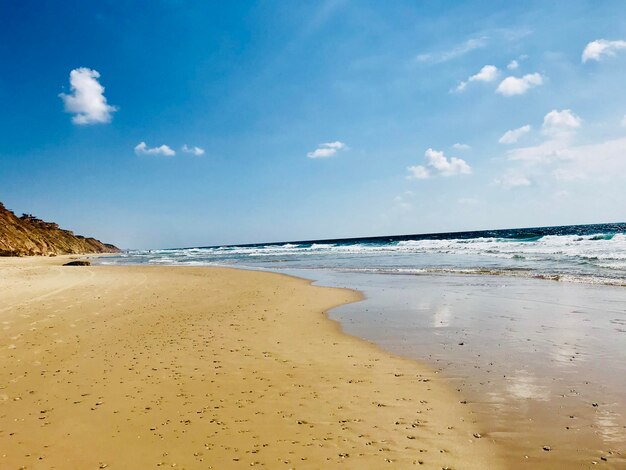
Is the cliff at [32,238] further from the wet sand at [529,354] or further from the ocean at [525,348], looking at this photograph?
the wet sand at [529,354]

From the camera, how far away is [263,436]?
4.38 m

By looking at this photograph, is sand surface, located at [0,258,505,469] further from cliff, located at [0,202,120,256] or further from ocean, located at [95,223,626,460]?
cliff, located at [0,202,120,256]

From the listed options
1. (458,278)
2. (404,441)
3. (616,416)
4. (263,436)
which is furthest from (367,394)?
(458,278)

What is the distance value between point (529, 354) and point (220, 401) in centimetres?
558

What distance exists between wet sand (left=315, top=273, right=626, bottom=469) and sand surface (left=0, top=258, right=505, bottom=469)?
476mm

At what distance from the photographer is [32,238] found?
215ft

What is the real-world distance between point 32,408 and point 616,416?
25.0 feet

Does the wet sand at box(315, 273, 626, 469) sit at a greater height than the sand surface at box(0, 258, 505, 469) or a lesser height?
lesser

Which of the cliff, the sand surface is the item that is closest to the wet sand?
the sand surface

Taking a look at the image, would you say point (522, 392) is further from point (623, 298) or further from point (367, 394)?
point (623, 298)

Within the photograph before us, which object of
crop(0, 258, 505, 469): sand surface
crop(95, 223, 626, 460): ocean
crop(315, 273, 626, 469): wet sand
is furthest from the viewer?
crop(95, 223, 626, 460): ocean

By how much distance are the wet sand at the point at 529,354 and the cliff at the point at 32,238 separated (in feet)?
199

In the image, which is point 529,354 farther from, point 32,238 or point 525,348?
point 32,238

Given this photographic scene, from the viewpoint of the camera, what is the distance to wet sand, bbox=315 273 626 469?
4.18 metres
